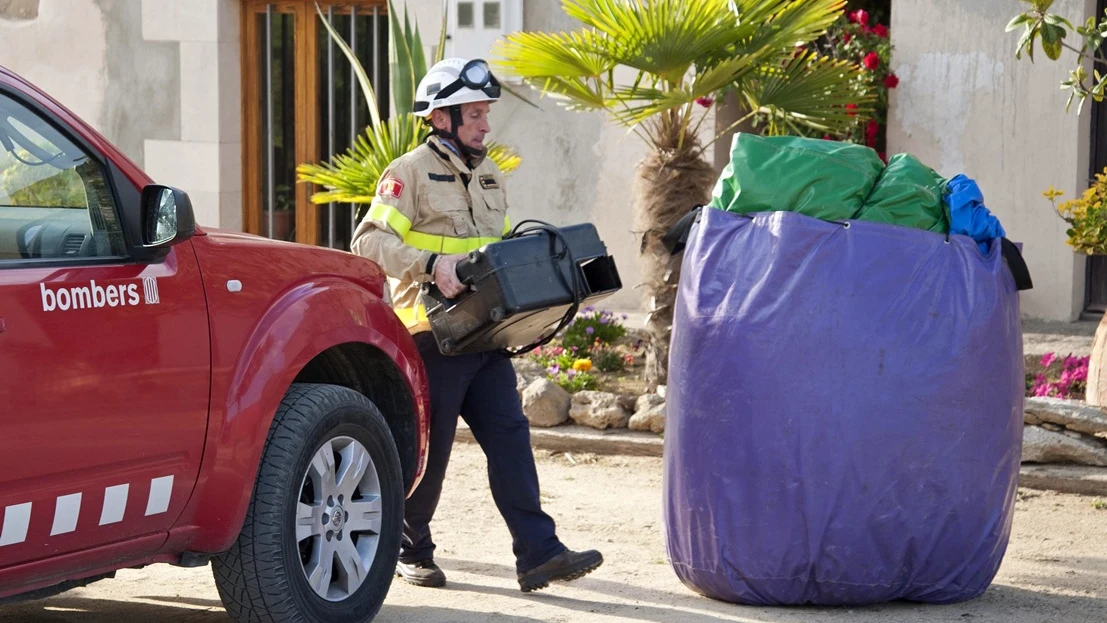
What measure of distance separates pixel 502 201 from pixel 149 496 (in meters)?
2.03

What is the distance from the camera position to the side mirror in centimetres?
389

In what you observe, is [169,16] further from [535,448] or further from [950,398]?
[950,398]

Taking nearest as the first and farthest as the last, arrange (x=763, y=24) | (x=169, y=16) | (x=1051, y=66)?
(x=763, y=24) < (x=1051, y=66) < (x=169, y=16)

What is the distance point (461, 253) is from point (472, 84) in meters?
0.59

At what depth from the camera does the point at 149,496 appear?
3898 millimetres

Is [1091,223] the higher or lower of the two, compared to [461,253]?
higher

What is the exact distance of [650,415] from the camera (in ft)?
25.3

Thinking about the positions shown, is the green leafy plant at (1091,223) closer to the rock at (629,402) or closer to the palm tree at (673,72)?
the palm tree at (673,72)

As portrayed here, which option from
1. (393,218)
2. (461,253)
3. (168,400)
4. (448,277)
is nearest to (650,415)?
(461,253)

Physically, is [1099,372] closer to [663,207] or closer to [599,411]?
[663,207]

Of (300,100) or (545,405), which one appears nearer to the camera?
(545,405)

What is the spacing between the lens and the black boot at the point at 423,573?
5.39m

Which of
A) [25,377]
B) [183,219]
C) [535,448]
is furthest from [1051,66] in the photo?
[25,377]

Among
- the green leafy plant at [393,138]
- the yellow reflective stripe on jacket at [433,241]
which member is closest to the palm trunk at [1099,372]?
the green leafy plant at [393,138]
